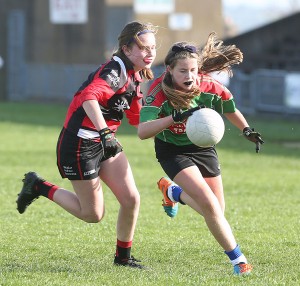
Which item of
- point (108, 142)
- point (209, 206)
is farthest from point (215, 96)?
point (108, 142)

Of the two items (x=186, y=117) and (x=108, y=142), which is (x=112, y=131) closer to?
(x=108, y=142)

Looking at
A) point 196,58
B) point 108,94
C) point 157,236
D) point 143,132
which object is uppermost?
point 196,58

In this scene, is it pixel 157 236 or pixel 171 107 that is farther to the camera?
pixel 157 236

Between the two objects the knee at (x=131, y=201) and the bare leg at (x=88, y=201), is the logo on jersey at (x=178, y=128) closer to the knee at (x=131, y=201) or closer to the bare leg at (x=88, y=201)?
the knee at (x=131, y=201)

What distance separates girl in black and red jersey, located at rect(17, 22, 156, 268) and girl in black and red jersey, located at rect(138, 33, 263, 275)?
256 millimetres

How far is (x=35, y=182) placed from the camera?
27.8 ft

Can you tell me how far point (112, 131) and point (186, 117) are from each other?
0.65m

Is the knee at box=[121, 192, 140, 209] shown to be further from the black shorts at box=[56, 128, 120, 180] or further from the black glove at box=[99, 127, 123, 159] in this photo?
the black glove at box=[99, 127, 123, 159]

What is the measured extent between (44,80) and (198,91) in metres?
30.5

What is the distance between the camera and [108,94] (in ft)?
24.7

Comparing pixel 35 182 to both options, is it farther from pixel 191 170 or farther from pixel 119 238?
pixel 191 170

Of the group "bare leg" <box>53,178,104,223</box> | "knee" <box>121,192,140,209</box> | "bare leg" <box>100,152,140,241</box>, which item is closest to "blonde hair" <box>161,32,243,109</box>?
"bare leg" <box>100,152,140,241</box>

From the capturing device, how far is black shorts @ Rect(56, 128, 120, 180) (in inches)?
304

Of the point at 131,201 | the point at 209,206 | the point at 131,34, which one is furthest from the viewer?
the point at 131,201
